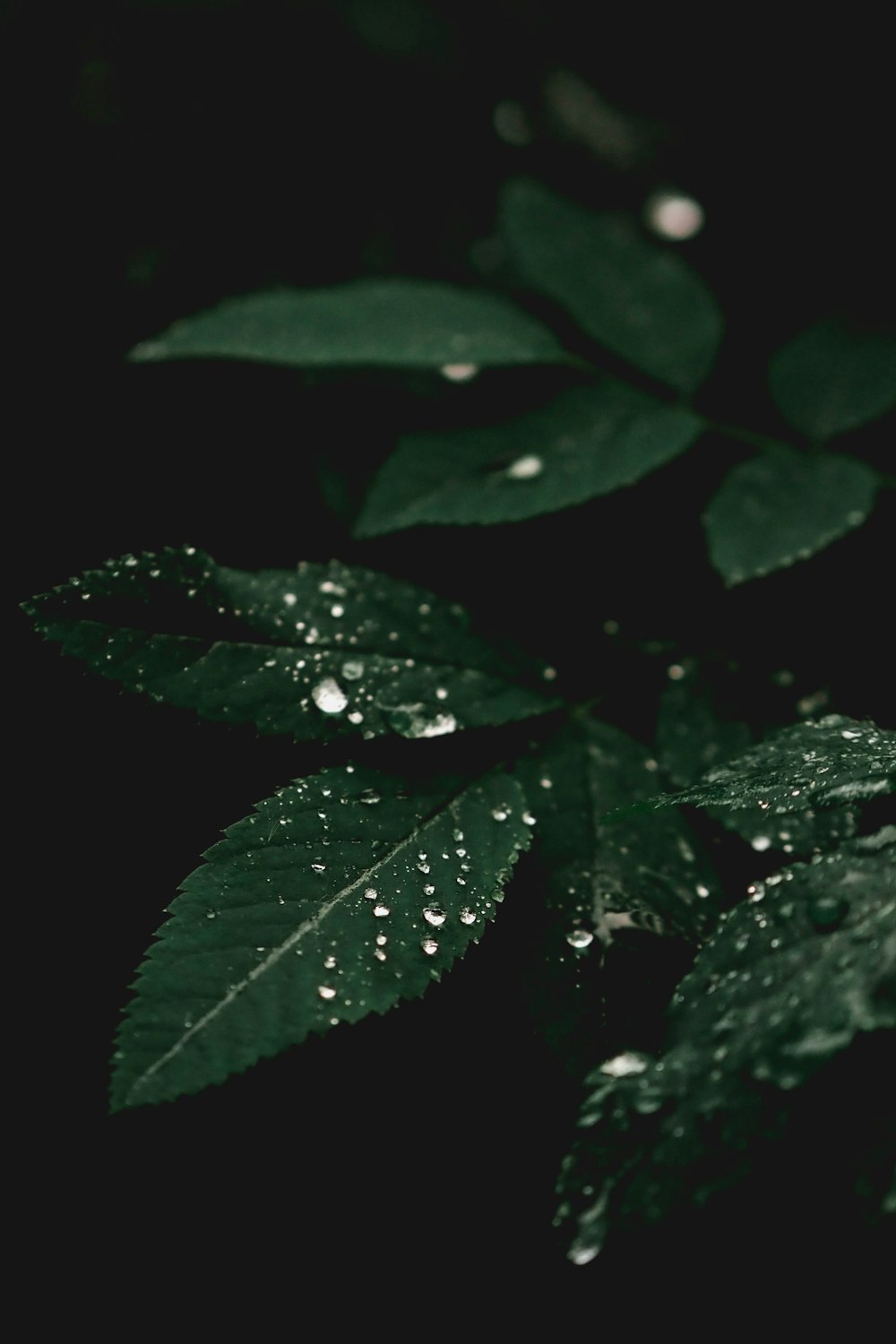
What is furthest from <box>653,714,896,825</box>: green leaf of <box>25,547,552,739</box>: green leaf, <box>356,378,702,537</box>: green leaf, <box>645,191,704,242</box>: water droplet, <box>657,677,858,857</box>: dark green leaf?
<box>645,191,704,242</box>: water droplet

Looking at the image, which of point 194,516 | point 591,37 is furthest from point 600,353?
point 591,37

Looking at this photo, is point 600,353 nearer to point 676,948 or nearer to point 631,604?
point 631,604

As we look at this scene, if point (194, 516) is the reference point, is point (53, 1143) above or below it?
below

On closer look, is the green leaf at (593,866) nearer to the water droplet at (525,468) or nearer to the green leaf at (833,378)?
the water droplet at (525,468)

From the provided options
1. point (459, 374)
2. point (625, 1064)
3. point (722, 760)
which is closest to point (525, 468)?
point (459, 374)

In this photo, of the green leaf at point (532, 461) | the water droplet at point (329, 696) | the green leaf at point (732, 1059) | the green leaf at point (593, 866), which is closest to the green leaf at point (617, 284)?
the green leaf at point (532, 461)
